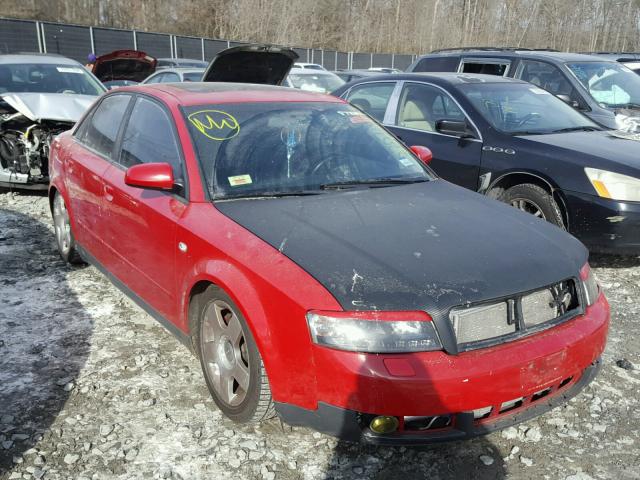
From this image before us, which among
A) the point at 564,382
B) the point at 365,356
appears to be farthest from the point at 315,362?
the point at 564,382

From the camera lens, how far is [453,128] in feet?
17.9

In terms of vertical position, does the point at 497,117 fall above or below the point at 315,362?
above

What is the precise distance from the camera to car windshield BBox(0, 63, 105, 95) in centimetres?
762

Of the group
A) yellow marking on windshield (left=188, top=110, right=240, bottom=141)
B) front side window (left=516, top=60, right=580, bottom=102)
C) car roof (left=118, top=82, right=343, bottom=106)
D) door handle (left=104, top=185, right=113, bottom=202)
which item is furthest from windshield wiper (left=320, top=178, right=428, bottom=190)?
front side window (left=516, top=60, right=580, bottom=102)

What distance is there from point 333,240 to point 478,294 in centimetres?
69

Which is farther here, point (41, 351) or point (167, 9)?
point (167, 9)

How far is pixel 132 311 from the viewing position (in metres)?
4.22

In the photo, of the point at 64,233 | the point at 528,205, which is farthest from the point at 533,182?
the point at 64,233

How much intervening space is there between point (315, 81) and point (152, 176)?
36.4ft

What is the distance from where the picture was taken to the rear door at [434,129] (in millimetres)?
5496

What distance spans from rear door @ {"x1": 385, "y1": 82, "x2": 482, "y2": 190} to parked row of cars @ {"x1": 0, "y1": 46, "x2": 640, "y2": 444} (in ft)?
2.82

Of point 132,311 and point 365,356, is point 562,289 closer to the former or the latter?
point 365,356

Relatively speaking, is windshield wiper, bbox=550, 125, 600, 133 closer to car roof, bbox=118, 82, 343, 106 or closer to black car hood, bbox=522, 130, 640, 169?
black car hood, bbox=522, 130, 640, 169

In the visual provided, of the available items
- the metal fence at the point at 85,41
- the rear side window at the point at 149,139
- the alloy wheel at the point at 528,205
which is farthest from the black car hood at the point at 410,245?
the metal fence at the point at 85,41
